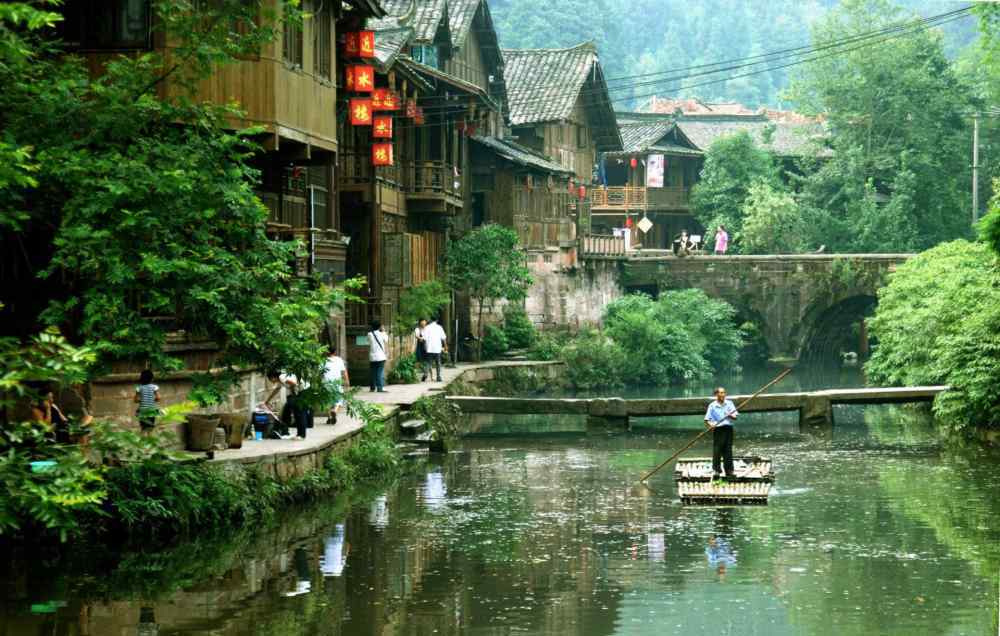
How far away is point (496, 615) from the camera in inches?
671

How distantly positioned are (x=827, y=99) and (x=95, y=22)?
53.0 metres

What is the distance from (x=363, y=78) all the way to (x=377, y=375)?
6268 millimetres

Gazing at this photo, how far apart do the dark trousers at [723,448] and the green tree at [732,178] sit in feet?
148

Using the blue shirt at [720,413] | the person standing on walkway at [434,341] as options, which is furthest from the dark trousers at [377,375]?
the blue shirt at [720,413]

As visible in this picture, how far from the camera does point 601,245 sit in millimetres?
59812

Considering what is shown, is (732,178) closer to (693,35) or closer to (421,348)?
(421,348)

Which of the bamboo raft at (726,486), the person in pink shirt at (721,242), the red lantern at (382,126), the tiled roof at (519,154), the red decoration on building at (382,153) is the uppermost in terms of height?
the tiled roof at (519,154)

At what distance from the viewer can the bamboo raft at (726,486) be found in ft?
82.7

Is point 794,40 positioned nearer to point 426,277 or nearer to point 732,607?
point 426,277

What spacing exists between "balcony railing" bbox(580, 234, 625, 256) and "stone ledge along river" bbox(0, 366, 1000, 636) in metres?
29.0

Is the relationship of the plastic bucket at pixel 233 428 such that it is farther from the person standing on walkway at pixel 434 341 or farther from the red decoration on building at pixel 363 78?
the person standing on walkway at pixel 434 341

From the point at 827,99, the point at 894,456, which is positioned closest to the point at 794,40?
the point at 827,99

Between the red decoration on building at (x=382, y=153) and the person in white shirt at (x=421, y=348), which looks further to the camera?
the person in white shirt at (x=421, y=348)

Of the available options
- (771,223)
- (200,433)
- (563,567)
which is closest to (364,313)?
(200,433)
